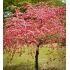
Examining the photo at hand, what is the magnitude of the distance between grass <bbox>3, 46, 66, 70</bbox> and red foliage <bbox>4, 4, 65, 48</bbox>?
0.08 meters

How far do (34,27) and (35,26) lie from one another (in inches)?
0.4

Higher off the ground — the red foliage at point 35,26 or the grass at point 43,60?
the red foliage at point 35,26

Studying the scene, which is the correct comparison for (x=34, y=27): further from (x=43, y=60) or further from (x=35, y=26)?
(x=43, y=60)

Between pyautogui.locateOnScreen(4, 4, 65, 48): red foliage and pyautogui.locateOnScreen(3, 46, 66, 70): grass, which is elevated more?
pyautogui.locateOnScreen(4, 4, 65, 48): red foliage

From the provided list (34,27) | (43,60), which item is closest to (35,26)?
(34,27)

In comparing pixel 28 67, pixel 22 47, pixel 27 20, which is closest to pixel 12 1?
pixel 27 20

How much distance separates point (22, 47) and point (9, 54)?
0.11 m

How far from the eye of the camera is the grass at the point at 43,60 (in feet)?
8.00

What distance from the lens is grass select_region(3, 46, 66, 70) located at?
244 cm

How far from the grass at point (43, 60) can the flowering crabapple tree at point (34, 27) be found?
4 cm

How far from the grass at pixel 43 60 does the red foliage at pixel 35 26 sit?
76 mm

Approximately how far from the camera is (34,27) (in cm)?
246
